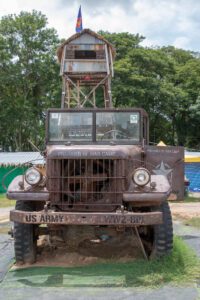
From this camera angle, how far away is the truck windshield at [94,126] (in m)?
8.50

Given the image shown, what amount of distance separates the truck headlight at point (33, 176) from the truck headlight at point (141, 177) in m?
1.34

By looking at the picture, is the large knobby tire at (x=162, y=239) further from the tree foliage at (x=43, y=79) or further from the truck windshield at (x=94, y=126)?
the tree foliage at (x=43, y=79)

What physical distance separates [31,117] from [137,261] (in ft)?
90.2

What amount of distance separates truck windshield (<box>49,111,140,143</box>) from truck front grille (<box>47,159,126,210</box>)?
1284 millimetres

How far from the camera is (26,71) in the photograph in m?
34.3

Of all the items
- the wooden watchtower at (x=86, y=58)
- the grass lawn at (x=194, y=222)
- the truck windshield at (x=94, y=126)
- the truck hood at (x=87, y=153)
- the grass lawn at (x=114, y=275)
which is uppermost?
the wooden watchtower at (x=86, y=58)

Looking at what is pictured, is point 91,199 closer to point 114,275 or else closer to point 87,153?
point 87,153

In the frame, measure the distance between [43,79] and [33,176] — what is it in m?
27.6

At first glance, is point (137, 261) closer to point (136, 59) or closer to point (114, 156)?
point (114, 156)

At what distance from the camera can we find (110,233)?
7383 mm

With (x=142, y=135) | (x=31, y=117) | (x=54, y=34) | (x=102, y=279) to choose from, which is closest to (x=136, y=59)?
(x=54, y=34)

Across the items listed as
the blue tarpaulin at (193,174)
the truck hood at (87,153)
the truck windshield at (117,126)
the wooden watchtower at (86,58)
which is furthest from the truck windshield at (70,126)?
the blue tarpaulin at (193,174)

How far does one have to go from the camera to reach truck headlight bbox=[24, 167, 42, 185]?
23.8 feet

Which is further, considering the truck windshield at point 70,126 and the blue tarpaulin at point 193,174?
the blue tarpaulin at point 193,174
